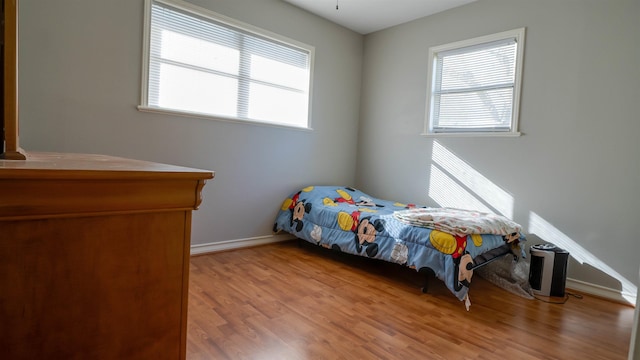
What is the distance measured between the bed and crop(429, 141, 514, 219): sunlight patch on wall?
37cm

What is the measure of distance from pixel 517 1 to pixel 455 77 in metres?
0.81

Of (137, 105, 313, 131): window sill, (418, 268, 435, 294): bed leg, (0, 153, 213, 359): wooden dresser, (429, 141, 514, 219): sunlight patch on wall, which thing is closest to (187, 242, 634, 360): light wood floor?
(418, 268, 435, 294): bed leg

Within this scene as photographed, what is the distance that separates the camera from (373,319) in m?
2.06

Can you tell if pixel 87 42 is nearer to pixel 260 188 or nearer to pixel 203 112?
pixel 203 112

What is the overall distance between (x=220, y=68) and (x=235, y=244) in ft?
5.58

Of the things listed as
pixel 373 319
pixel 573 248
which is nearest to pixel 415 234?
pixel 373 319

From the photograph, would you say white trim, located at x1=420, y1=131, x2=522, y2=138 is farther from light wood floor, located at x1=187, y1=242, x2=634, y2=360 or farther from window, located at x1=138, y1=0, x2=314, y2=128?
window, located at x1=138, y1=0, x2=314, y2=128

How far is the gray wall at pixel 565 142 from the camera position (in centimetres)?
257

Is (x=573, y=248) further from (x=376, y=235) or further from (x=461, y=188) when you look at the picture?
(x=376, y=235)

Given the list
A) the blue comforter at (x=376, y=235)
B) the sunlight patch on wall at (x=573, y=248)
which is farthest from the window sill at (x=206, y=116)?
the sunlight patch on wall at (x=573, y=248)

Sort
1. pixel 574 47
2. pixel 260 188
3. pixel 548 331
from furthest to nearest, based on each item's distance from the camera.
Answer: pixel 260 188 < pixel 574 47 < pixel 548 331

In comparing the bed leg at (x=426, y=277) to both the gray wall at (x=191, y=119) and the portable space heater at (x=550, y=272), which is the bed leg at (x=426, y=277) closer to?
the portable space heater at (x=550, y=272)

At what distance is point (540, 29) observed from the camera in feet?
9.75

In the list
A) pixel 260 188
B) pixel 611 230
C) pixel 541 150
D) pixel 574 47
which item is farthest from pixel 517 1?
pixel 260 188
